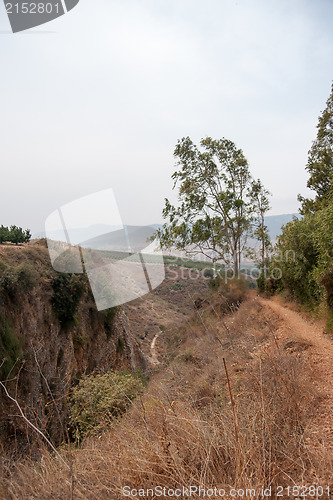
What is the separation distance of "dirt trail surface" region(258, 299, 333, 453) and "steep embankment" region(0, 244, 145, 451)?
564 centimetres

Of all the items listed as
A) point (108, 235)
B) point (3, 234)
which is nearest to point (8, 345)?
point (108, 235)

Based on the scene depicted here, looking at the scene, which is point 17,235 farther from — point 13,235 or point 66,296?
point 66,296

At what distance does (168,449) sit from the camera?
226cm

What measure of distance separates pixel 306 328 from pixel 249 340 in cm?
318

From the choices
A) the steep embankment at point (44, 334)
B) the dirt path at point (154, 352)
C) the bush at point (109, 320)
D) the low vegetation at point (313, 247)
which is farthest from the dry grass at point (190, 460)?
the dirt path at point (154, 352)

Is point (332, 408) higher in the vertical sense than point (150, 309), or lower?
higher

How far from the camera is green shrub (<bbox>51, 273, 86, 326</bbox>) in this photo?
41.8ft

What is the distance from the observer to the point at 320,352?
632 cm

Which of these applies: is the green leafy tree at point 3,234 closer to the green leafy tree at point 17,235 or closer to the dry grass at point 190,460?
the green leafy tree at point 17,235

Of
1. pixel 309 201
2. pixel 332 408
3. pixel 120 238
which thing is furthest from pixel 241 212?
pixel 332 408

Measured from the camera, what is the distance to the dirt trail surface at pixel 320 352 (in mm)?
3301

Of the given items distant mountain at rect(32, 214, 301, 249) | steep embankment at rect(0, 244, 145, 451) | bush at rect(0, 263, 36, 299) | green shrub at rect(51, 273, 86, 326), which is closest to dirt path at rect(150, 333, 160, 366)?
steep embankment at rect(0, 244, 145, 451)

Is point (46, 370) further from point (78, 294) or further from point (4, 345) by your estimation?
point (78, 294)

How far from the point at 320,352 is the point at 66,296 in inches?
394
